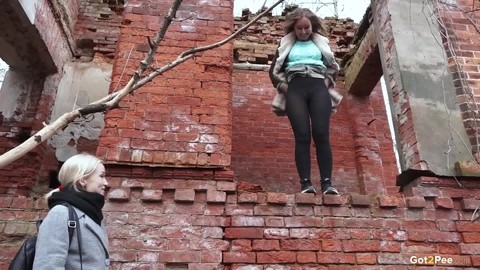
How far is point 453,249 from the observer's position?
335 centimetres

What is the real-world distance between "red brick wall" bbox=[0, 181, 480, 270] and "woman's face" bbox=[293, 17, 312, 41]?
57.9 inches

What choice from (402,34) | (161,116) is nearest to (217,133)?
(161,116)

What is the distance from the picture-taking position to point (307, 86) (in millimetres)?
3785

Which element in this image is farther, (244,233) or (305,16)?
(305,16)

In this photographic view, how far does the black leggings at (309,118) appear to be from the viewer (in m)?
3.59

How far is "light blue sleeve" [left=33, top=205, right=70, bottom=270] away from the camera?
6.56 ft

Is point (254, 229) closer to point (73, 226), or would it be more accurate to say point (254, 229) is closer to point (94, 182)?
point (94, 182)

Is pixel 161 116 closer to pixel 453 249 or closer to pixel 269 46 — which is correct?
pixel 453 249

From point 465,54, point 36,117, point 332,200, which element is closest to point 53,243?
point 332,200

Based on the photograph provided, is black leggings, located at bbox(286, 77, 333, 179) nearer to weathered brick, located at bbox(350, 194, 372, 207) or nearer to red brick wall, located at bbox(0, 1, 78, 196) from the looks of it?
weathered brick, located at bbox(350, 194, 372, 207)

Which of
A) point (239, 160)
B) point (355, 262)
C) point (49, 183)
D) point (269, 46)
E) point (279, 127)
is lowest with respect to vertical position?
point (355, 262)

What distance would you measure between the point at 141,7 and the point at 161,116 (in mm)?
1134

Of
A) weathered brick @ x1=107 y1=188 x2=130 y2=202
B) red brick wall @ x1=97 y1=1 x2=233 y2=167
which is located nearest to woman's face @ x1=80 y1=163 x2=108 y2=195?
weathered brick @ x1=107 y1=188 x2=130 y2=202

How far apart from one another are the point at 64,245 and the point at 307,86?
2369 mm
